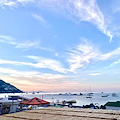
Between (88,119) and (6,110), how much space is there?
1746 cm

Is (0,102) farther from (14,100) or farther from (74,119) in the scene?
(74,119)

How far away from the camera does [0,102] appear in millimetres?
15969

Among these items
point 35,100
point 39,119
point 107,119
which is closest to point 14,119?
point 39,119

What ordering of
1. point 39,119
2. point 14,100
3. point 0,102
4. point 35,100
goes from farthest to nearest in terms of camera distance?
point 14,100
point 0,102
point 35,100
point 39,119

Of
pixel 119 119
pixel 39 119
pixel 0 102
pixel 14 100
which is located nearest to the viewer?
pixel 119 119

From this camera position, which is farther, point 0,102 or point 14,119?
point 0,102

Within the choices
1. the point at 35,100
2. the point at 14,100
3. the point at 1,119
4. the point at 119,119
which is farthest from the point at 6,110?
the point at 119,119

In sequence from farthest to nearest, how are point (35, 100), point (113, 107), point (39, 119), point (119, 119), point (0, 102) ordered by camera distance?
point (113, 107), point (0, 102), point (35, 100), point (39, 119), point (119, 119)

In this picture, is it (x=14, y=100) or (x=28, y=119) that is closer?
(x=28, y=119)

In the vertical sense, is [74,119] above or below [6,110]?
above

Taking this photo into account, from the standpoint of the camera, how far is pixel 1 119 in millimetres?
4586

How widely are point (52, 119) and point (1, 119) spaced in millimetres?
1956

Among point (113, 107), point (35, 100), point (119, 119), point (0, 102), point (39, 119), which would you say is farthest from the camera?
point (113, 107)

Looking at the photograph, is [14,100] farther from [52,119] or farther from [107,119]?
[107,119]
